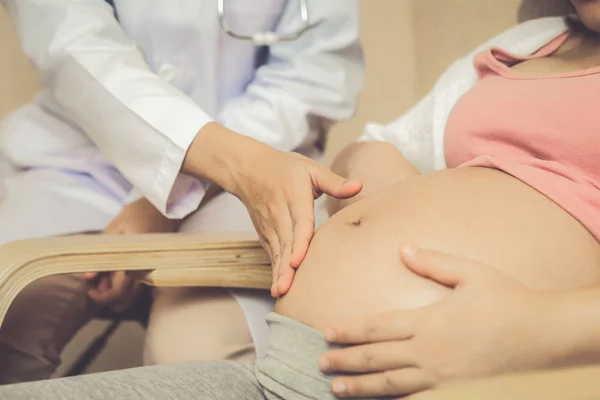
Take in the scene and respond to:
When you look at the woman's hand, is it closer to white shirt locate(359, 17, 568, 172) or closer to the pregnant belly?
the pregnant belly

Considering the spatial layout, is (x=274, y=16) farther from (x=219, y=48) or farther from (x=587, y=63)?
(x=587, y=63)

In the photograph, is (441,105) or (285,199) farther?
(441,105)

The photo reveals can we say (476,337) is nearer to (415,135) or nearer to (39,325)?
(415,135)

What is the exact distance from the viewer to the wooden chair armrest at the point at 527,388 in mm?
306

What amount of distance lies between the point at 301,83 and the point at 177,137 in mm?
239

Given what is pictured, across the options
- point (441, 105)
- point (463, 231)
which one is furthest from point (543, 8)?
point (463, 231)

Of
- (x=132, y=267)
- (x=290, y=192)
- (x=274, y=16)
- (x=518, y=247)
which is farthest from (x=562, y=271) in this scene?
(x=274, y=16)

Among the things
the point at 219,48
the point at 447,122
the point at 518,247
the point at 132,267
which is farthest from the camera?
the point at 219,48

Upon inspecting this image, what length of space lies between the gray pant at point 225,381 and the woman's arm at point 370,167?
0.75 ft

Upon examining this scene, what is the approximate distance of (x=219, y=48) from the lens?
860mm

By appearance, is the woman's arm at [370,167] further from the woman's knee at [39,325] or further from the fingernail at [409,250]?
the woman's knee at [39,325]

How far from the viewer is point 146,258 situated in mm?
607

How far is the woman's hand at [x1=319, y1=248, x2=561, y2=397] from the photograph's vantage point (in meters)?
0.41

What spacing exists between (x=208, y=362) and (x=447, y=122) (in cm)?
40
